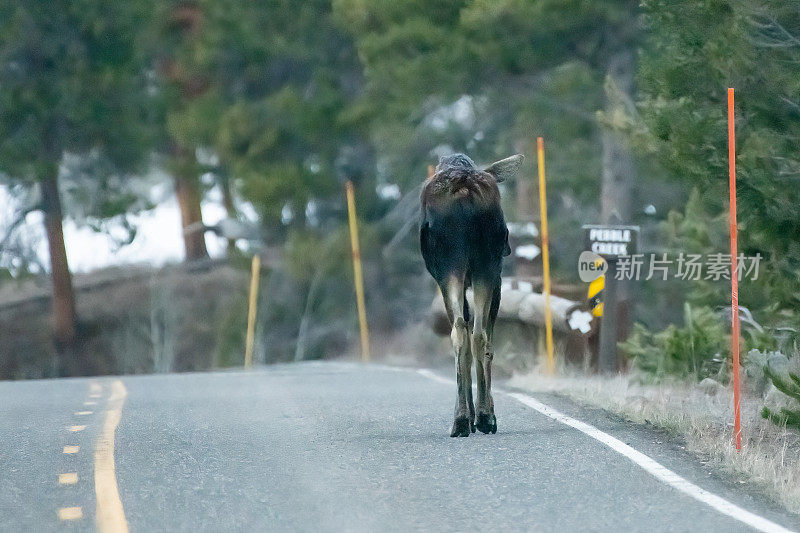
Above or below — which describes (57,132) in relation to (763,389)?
above

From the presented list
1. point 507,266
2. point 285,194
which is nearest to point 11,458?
point 507,266

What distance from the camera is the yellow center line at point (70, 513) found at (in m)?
6.55

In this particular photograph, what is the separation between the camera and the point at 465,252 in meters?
8.62

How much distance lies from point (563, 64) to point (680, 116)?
13.1 metres

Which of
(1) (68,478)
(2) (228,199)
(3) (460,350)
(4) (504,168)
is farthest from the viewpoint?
(2) (228,199)

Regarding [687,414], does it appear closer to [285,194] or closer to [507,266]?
[507,266]

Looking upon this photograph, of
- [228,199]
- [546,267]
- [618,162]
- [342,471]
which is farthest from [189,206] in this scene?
[342,471]

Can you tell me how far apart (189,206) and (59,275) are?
4316mm

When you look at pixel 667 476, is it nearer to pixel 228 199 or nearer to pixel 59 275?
pixel 59 275

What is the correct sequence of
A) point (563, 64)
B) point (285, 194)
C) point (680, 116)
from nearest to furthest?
1. point (680, 116)
2. point (563, 64)
3. point (285, 194)

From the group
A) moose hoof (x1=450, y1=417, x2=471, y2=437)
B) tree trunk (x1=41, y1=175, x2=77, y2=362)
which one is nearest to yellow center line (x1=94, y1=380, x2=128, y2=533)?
moose hoof (x1=450, y1=417, x2=471, y2=437)

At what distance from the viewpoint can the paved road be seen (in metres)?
6.43

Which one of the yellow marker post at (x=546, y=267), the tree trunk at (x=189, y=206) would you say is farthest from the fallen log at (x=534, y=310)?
the tree trunk at (x=189, y=206)

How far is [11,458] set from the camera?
8.33 metres
